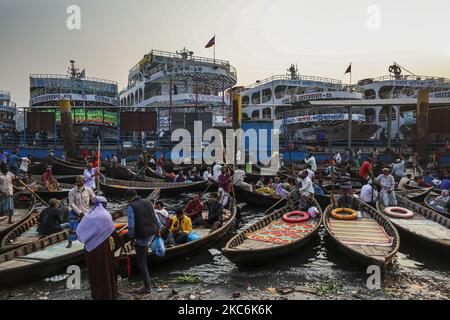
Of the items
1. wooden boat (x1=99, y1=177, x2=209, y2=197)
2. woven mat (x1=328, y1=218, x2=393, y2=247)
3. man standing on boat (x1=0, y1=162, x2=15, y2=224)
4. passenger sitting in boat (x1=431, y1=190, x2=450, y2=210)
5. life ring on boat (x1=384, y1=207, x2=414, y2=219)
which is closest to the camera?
woven mat (x1=328, y1=218, x2=393, y2=247)

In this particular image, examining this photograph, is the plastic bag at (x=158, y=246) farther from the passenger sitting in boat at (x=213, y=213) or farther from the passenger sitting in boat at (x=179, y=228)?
the passenger sitting in boat at (x=213, y=213)

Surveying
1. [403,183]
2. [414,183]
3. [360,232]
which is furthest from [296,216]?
[414,183]

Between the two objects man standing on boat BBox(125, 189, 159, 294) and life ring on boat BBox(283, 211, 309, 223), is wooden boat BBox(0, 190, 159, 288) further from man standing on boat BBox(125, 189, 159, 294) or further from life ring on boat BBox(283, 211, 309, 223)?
life ring on boat BBox(283, 211, 309, 223)

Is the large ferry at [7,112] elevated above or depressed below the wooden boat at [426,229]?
above

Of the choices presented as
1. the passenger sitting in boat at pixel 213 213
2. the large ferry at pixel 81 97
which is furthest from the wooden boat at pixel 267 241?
the large ferry at pixel 81 97

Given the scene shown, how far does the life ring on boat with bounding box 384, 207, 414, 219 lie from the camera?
11.1 m

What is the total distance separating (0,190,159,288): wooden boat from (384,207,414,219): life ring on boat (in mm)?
8915

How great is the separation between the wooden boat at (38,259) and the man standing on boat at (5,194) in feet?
9.27

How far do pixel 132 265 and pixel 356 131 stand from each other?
101ft

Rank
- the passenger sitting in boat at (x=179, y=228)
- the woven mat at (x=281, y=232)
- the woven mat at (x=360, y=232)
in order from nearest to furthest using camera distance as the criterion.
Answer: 1. the passenger sitting in boat at (x=179, y=228)
2. the woven mat at (x=360, y=232)
3. the woven mat at (x=281, y=232)

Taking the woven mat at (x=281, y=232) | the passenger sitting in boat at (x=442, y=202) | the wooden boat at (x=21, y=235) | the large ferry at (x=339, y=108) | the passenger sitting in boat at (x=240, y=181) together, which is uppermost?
the large ferry at (x=339, y=108)

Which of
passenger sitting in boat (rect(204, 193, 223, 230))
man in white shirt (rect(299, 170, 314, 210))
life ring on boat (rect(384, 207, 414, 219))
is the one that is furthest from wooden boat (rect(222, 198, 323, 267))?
life ring on boat (rect(384, 207, 414, 219))

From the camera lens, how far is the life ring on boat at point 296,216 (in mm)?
10688

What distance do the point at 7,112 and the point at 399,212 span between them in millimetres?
47014
